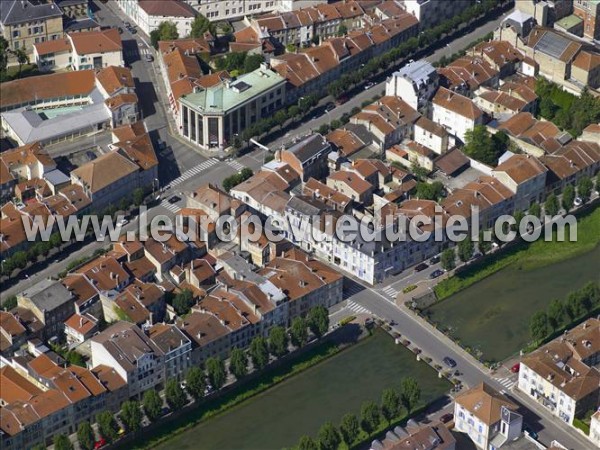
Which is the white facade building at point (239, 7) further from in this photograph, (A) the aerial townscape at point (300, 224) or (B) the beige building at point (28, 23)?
(B) the beige building at point (28, 23)

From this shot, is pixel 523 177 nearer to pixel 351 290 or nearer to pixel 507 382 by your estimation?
pixel 351 290

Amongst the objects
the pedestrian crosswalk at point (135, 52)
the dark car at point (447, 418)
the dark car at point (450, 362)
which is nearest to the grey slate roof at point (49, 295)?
the dark car at point (450, 362)

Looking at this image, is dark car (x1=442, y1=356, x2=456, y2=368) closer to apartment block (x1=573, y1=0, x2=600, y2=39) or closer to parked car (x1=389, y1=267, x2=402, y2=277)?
parked car (x1=389, y1=267, x2=402, y2=277)

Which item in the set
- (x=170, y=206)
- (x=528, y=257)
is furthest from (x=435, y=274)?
(x=170, y=206)

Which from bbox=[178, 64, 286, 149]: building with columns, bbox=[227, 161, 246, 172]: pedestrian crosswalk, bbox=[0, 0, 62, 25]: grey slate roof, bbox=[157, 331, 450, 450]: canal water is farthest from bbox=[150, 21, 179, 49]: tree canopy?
bbox=[157, 331, 450, 450]: canal water

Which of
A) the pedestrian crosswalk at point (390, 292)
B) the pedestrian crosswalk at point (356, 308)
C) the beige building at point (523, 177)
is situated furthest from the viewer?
the beige building at point (523, 177)

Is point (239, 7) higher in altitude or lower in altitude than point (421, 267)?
higher
